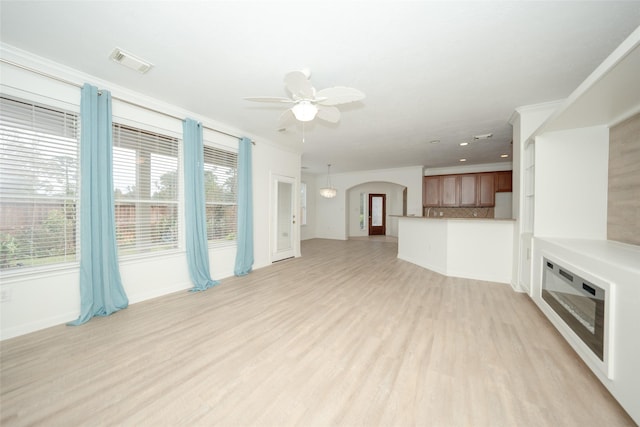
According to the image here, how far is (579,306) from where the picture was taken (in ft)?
6.38

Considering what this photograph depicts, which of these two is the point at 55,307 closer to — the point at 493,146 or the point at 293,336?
the point at 293,336

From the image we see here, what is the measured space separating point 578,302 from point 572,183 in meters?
1.67

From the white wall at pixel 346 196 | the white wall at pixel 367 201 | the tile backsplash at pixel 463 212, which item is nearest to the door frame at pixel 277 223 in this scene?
the white wall at pixel 346 196

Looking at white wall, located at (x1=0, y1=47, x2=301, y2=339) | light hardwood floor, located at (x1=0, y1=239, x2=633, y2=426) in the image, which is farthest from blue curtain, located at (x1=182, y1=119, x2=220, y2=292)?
light hardwood floor, located at (x1=0, y1=239, x2=633, y2=426)

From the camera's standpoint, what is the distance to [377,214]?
11.4m

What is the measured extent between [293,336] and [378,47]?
287cm

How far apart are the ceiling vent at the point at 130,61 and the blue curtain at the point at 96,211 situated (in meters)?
0.61

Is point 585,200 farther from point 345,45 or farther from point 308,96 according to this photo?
point 308,96

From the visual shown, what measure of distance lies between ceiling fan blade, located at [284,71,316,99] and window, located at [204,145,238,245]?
8.19ft

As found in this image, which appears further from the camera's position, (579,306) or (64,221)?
(64,221)

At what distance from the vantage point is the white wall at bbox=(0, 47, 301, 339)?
7.39ft

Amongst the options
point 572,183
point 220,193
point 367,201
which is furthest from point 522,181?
point 367,201

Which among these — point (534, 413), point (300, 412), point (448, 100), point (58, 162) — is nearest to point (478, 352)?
point (534, 413)

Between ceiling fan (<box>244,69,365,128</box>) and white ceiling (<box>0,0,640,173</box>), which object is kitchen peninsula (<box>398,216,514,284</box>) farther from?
ceiling fan (<box>244,69,365,128</box>)
